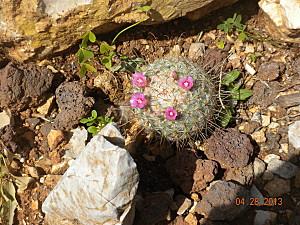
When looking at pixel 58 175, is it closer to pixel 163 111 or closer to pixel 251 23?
pixel 163 111

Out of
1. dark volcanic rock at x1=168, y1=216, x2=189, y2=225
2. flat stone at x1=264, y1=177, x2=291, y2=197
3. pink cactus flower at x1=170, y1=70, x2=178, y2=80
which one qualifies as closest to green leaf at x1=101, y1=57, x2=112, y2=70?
pink cactus flower at x1=170, y1=70, x2=178, y2=80

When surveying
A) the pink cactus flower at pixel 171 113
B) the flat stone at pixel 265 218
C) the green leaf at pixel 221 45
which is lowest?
the flat stone at pixel 265 218

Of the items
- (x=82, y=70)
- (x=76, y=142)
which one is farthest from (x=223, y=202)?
(x=82, y=70)

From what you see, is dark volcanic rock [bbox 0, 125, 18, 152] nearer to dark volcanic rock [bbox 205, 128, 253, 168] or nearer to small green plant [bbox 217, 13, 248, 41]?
dark volcanic rock [bbox 205, 128, 253, 168]

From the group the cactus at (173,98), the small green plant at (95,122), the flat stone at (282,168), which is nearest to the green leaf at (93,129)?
the small green plant at (95,122)

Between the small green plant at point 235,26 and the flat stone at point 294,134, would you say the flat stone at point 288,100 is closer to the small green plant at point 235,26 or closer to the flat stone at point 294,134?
the flat stone at point 294,134

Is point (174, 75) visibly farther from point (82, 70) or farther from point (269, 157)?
point (269, 157)

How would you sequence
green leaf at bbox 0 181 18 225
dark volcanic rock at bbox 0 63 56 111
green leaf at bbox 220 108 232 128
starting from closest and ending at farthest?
green leaf at bbox 0 181 18 225 → dark volcanic rock at bbox 0 63 56 111 → green leaf at bbox 220 108 232 128

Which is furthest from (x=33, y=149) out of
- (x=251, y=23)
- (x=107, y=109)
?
(x=251, y=23)
